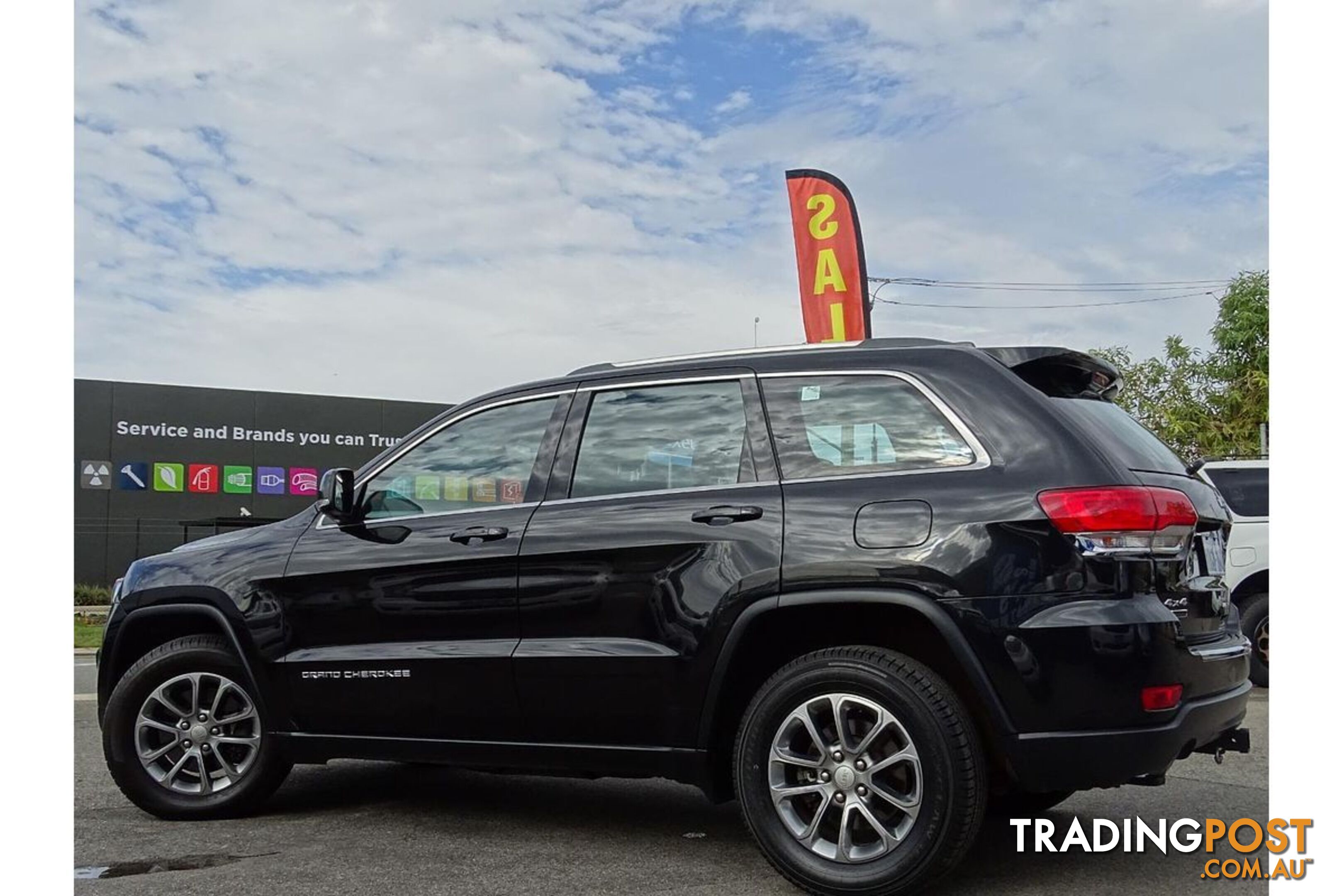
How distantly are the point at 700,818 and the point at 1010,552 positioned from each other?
2246mm

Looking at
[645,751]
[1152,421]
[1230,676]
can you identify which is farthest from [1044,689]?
[1152,421]

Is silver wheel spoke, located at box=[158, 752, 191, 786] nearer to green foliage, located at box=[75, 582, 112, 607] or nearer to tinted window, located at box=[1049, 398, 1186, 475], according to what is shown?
tinted window, located at box=[1049, 398, 1186, 475]

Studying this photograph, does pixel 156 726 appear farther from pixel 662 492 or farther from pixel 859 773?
pixel 859 773

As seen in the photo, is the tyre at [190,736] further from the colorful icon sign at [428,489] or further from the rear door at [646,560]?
the rear door at [646,560]

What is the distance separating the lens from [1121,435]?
456 centimetres

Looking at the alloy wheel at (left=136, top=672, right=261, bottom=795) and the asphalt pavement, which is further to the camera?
the alloy wheel at (left=136, top=672, right=261, bottom=795)

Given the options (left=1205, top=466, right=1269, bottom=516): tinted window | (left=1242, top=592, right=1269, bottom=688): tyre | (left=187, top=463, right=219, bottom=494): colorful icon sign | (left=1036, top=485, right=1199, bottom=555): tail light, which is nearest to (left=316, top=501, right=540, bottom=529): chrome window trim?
(left=1036, top=485, right=1199, bottom=555): tail light

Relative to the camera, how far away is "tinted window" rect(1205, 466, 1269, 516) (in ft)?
35.5

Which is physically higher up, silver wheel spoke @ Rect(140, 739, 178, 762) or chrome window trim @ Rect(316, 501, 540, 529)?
chrome window trim @ Rect(316, 501, 540, 529)

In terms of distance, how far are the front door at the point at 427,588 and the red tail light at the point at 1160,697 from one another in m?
2.24

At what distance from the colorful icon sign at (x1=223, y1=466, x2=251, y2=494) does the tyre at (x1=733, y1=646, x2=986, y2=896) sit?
26.1 m

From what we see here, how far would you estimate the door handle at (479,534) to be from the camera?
16.8 ft

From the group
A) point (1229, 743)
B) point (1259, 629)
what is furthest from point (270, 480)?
point (1229, 743)

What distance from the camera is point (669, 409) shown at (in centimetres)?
510
